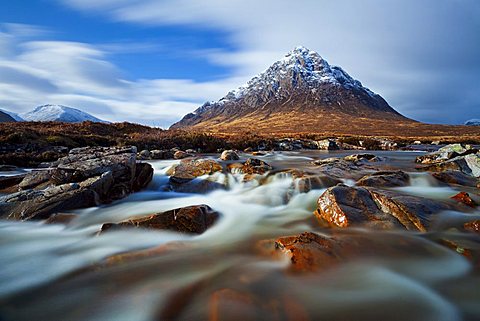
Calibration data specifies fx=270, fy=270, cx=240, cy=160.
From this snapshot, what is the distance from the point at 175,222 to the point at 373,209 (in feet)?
17.4

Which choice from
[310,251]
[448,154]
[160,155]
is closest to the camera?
[310,251]

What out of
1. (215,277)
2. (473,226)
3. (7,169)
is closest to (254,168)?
(473,226)

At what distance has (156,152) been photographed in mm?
20828

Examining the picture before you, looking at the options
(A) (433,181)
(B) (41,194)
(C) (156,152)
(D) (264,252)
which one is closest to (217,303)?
(D) (264,252)

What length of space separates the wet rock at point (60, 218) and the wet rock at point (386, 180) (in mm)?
9971

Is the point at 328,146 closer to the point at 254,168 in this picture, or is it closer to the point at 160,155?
the point at 160,155

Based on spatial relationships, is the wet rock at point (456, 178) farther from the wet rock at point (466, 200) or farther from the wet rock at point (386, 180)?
the wet rock at point (466, 200)

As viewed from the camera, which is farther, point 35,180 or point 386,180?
point 386,180

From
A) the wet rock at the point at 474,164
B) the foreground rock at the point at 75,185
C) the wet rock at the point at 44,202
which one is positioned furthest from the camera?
the wet rock at the point at 474,164

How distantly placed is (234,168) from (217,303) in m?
9.64

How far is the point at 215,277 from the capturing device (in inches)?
201

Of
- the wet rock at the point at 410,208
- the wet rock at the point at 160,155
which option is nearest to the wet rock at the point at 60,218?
the wet rock at the point at 410,208

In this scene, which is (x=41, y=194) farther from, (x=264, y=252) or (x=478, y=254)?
(x=478, y=254)

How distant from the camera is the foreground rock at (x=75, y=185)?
316 inches
